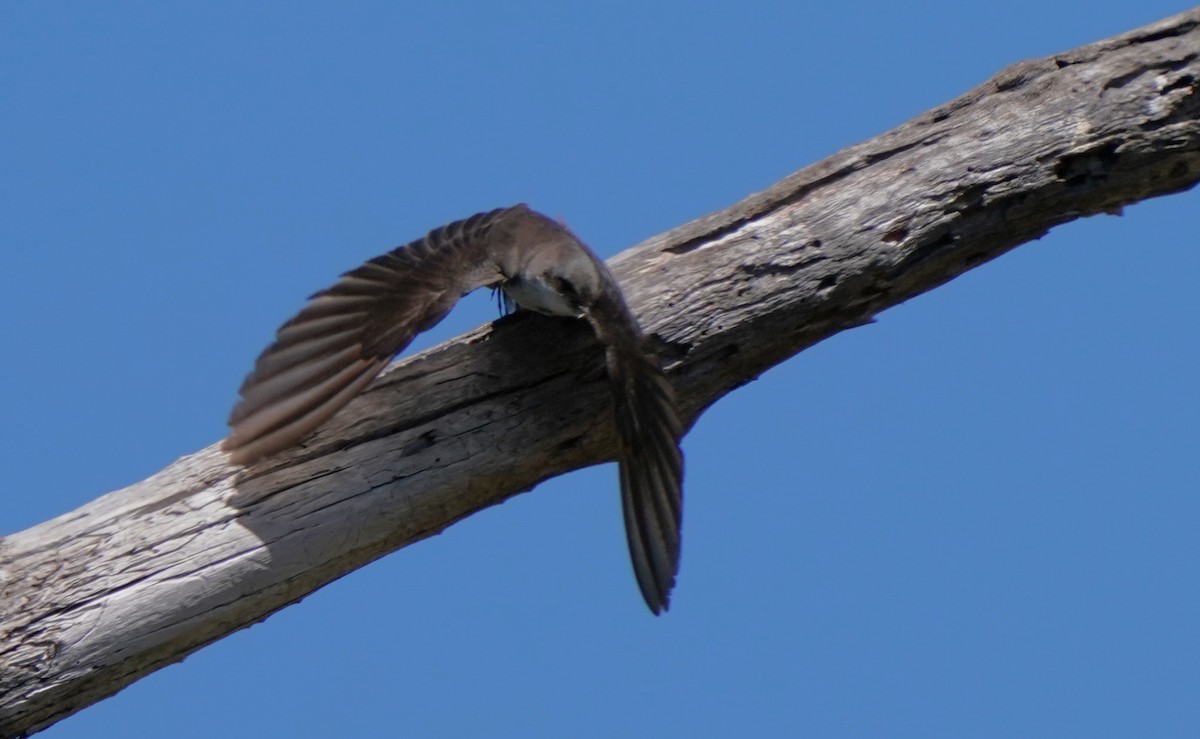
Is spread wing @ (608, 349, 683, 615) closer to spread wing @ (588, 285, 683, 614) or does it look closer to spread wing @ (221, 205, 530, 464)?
spread wing @ (588, 285, 683, 614)

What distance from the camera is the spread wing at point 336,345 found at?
2.46 meters

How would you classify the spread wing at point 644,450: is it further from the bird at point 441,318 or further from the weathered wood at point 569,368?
the weathered wood at point 569,368

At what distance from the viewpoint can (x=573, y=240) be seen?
2713 mm

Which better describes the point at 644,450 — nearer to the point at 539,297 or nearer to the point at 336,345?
the point at 539,297

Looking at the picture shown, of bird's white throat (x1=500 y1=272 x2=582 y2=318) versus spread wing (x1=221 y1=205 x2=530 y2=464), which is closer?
spread wing (x1=221 y1=205 x2=530 y2=464)

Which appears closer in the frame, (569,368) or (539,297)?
(539,297)

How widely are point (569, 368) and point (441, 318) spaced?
343mm

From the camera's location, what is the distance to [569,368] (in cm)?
276

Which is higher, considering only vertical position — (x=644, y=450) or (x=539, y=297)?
(x=539, y=297)

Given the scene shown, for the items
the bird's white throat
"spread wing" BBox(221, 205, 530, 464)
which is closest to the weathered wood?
the bird's white throat

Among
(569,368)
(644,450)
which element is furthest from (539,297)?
(644,450)

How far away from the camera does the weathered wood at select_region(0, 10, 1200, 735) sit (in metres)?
2.56

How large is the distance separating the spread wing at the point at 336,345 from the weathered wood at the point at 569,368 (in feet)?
0.67

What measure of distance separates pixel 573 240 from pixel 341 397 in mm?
555
